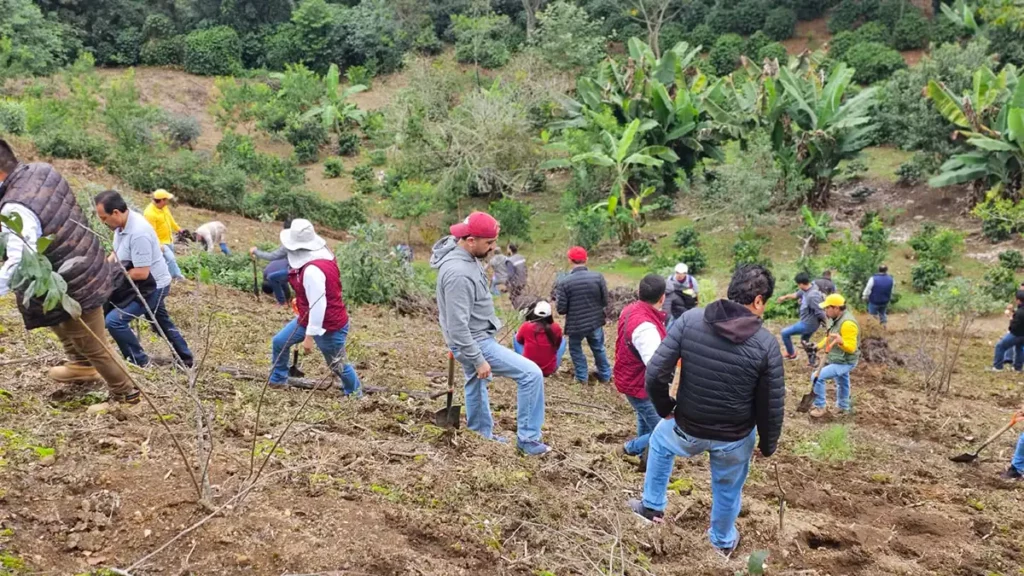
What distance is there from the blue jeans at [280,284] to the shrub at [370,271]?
1.46 metres

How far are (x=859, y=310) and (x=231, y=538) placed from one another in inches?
511

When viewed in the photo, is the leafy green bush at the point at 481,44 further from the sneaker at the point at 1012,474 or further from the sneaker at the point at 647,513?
the sneaker at the point at 647,513

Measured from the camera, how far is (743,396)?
14.0 ft

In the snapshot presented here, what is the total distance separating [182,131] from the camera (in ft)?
80.7

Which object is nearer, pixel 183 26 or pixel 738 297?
pixel 738 297

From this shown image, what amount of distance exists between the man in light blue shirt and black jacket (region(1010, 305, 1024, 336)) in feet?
34.3

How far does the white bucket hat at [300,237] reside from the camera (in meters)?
5.73

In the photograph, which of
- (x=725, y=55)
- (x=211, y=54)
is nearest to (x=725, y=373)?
(x=725, y=55)

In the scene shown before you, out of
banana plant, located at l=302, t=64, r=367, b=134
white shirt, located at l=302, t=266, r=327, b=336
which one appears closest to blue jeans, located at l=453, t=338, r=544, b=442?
white shirt, located at l=302, t=266, r=327, b=336

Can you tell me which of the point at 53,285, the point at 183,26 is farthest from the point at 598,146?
the point at 183,26

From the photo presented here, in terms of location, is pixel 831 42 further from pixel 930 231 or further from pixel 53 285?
pixel 53 285

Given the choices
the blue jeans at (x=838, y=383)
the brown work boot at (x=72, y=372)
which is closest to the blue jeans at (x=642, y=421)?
the blue jeans at (x=838, y=383)

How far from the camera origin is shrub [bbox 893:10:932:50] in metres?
29.8

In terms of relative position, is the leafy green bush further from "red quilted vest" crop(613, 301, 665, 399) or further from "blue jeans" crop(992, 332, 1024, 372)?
"red quilted vest" crop(613, 301, 665, 399)
